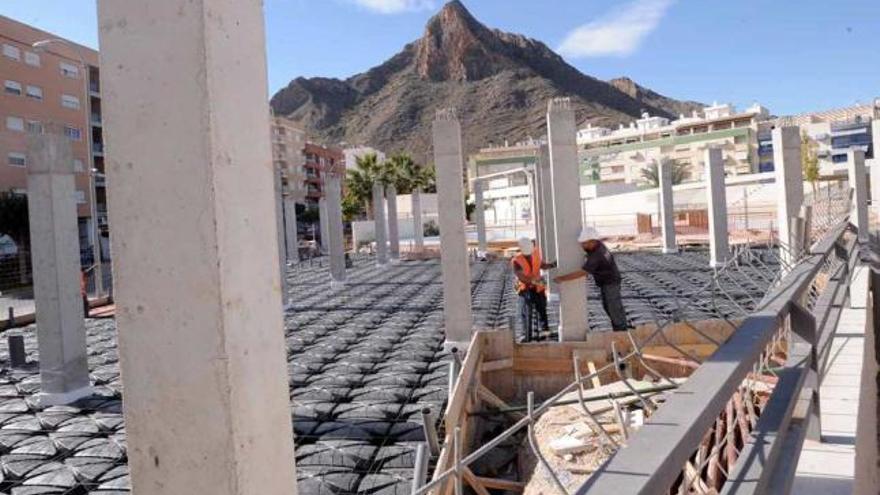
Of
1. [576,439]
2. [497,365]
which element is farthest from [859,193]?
[576,439]

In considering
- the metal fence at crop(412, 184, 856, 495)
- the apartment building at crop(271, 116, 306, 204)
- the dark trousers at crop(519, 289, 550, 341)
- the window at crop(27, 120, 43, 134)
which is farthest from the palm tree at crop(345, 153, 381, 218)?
the metal fence at crop(412, 184, 856, 495)

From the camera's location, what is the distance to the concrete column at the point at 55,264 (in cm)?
721

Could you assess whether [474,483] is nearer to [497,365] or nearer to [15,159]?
[497,365]

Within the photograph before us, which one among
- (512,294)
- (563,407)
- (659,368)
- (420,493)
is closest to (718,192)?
(512,294)

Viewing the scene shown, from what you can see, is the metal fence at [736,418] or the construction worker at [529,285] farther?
the construction worker at [529,285]

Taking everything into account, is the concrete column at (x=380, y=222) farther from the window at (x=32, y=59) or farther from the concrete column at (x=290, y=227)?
the window at (x=32, y=59)

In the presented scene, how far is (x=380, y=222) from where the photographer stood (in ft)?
74.0

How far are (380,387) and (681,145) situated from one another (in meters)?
73.9

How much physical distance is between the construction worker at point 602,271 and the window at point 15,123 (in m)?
40.8

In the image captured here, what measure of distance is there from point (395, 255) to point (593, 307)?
14.3m

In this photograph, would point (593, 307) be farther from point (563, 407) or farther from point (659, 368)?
point (563, 407)

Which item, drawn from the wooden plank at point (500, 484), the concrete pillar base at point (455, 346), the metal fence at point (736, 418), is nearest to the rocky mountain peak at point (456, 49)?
the concrete pillar base at point (455, 346)

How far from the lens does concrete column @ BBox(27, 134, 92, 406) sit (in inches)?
284

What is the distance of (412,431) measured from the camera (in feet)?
19.9
